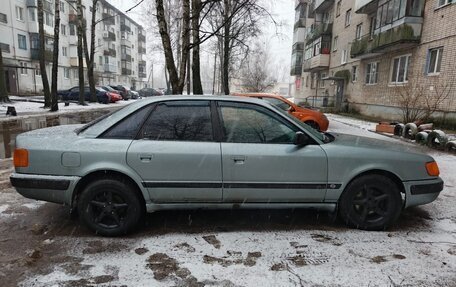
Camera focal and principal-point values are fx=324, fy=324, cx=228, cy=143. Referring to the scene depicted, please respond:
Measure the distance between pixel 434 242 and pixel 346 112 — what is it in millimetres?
21359

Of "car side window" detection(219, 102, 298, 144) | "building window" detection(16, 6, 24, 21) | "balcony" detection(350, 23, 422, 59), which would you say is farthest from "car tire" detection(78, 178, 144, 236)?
"building window" detection(16, 6, 24, 21)

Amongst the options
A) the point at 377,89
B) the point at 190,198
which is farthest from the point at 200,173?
the point at 377,89

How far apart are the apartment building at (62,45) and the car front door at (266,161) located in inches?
961

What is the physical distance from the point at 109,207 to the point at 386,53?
19.4 m

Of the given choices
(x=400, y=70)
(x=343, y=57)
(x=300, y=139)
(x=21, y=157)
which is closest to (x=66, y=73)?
(x=343, y=57)

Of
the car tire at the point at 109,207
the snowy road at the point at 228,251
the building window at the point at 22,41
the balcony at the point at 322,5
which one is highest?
the balcony at the point at 322,5

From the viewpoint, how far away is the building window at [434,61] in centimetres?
1410

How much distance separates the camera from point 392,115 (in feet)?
56.2

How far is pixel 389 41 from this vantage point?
54.1 ft

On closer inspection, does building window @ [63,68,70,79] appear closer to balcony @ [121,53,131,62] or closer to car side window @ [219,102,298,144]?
balcony @ [121,53,131,62]

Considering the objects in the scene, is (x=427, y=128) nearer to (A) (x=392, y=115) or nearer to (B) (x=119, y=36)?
(A) (x=392, y=115)

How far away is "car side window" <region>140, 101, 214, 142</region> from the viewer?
354 centimetres

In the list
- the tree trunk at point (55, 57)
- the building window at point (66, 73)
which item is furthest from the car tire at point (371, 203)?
the building window at point (66, 73)

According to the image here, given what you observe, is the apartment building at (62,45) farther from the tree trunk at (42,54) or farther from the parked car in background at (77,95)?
the tree trunk at (42,54)
